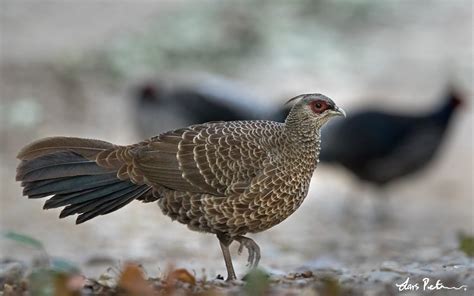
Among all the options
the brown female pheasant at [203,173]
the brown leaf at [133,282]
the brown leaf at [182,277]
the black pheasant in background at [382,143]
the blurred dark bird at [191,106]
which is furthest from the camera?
the blurred dark bird at [191,106]

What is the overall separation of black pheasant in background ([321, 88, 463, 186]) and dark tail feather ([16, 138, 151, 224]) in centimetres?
478

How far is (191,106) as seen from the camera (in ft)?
35.8

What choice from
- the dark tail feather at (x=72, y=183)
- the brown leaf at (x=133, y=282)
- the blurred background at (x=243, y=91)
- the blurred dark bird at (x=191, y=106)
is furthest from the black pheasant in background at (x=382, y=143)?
the brown leaf at (x=133, y=282)

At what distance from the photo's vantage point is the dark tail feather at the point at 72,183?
5367 mm

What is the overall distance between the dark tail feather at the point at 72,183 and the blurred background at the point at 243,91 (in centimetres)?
107

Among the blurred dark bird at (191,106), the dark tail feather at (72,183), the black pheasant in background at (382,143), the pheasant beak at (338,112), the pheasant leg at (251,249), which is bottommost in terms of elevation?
the pheasant leg at (251,249)

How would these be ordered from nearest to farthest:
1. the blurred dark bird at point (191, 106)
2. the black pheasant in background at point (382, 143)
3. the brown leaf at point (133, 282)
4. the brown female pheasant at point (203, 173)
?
the brown leaf at point (133, 282) → the brown female pheasant at point (203, 173) → the black pheasant in background at point (382, 143) → the blurred dark bird at point (191, 106)

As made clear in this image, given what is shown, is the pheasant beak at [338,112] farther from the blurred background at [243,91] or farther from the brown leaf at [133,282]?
the brown leaf at [133,282]

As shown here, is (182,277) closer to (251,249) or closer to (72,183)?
(251,249)

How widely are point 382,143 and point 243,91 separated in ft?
6.58

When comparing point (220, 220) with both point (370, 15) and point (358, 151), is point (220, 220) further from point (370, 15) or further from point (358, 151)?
point (370, 15)

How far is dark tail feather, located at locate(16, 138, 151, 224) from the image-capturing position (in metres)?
5.37

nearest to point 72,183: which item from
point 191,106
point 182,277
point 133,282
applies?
point 182,277
